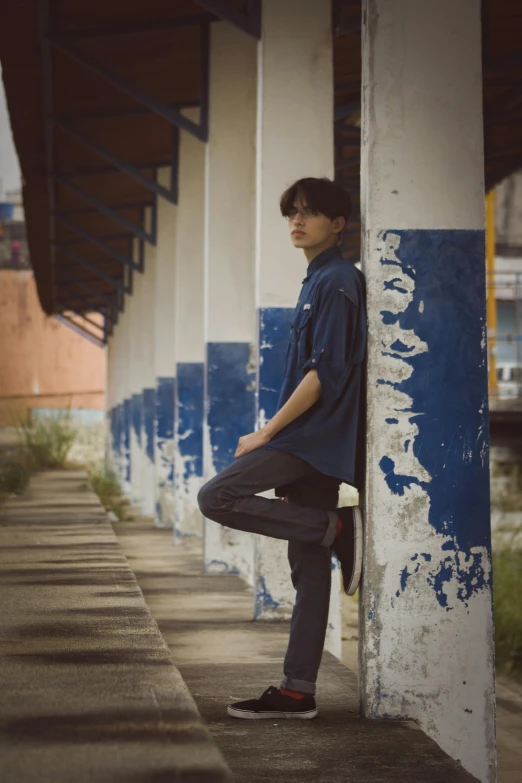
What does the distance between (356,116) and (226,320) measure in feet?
11.0

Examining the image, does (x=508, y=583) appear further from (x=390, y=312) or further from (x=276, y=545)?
(x=390, y=312)

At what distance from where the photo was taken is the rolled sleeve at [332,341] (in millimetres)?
3910

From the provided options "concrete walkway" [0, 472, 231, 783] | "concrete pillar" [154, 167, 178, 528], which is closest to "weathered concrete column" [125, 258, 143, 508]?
"concrete pillar" [154, 167, 178, 528]

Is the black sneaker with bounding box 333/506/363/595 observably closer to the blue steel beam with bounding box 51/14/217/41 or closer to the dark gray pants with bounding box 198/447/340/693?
the dark gray pants with bounding box 198/447/340/693

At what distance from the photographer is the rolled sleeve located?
12.8 feet

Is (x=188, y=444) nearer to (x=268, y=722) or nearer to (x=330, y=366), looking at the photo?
(x=268, y=722)

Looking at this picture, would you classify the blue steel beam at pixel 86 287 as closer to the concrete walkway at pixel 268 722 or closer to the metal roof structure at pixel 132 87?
the metal roof structure at pixel 132 87

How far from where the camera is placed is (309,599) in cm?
404

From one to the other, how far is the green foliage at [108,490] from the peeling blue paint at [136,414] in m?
0.88

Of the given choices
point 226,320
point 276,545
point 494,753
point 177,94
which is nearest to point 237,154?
point 226,320

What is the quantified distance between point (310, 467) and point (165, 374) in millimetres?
10087

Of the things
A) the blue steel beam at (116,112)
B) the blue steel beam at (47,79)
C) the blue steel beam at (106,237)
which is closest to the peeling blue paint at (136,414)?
the blue steel beam at (106,237)

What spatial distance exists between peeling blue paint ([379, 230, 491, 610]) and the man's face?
0.88 ft

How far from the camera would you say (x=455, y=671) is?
4023 millimetres
